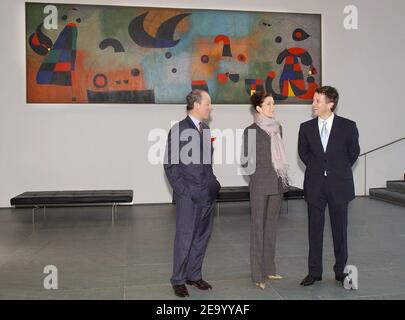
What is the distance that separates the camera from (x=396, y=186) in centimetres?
988

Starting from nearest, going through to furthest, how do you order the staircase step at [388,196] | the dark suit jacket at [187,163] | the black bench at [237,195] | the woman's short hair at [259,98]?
the dark suit jacket at [187,163] → the woman's short hair at [259,98] → the black bench at [237,195] → the staircase step at [388,196]

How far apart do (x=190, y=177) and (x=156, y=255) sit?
1.90 meters

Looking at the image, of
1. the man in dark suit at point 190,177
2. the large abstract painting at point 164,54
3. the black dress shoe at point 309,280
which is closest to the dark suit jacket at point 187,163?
the man in dark suit at point 190,177

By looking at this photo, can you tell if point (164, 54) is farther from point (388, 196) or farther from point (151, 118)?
point (388, 196)

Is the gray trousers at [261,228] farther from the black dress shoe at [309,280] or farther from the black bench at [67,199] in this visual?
the black bench at [67,199]

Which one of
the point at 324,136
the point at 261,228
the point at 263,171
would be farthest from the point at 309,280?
the point at 324,136

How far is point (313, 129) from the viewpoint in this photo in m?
4.24

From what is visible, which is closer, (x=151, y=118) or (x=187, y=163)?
(x=187, y=163)

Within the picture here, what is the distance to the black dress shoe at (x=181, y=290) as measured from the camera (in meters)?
3.89

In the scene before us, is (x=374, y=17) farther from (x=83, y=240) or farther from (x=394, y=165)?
(x=83, y=240)

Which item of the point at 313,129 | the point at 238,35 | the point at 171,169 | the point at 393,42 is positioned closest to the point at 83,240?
the point at 171,169

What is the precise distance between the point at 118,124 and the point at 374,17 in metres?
6.12

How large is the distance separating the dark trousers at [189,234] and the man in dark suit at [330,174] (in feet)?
3.21

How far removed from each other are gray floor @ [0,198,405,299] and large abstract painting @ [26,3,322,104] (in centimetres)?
248
